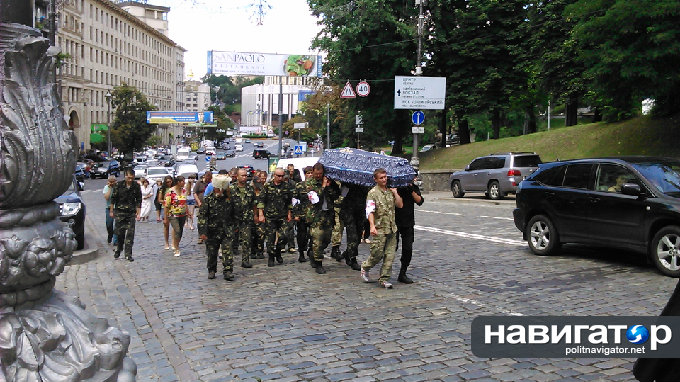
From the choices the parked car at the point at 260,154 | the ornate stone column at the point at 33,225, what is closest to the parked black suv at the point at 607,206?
the ornate stone column at the point at 33,225

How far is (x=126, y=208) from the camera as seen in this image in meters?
12.9

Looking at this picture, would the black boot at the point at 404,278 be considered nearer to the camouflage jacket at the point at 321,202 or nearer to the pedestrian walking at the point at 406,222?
the pedestrian walking at the point at 406,222

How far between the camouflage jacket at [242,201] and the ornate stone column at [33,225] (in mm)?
7481

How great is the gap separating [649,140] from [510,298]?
22.2 metres

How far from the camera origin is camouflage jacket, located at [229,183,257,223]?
11.1 m

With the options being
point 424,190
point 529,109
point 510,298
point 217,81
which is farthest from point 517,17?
point 217,81

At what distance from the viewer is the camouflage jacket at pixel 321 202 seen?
37.4 ft

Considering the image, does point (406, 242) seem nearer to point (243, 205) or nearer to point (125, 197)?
point (243, 205)

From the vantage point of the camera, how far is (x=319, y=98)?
57.1m

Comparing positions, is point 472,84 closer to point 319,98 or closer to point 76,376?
point 319,98

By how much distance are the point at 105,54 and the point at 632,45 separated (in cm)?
7715

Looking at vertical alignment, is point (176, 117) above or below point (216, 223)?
above

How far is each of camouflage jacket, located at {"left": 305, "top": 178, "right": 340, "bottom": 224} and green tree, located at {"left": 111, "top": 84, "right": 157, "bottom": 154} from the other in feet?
207

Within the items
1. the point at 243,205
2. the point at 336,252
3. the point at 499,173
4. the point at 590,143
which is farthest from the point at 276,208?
the point at 590,143
